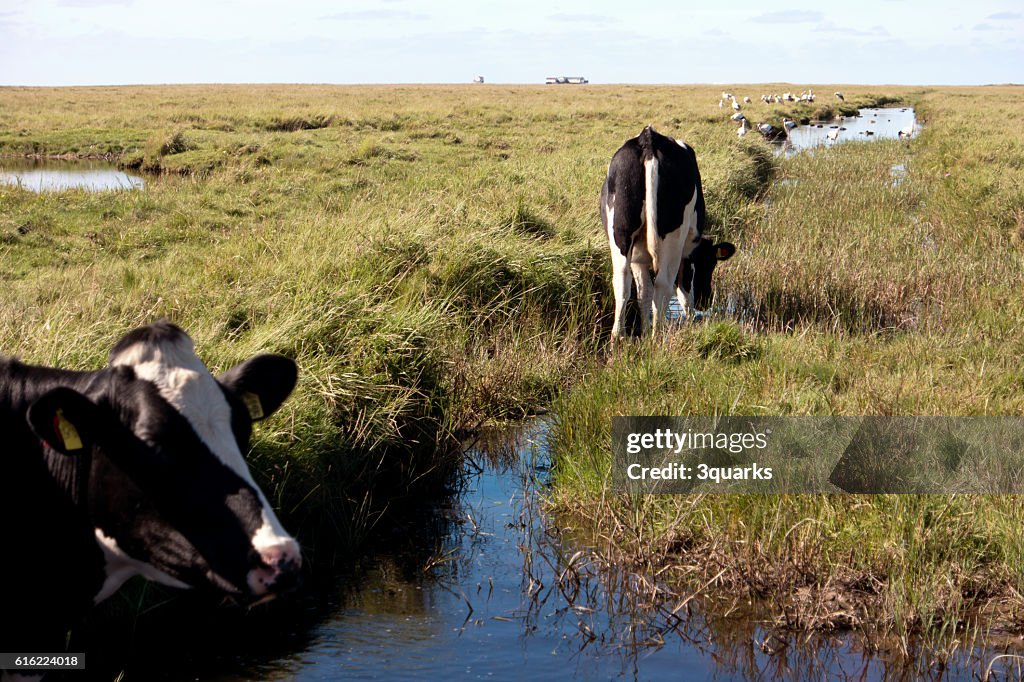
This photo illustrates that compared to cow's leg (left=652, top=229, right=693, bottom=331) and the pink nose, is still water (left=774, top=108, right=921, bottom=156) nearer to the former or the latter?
cow's leg (left=652, top=229, right=693, bottom=331)

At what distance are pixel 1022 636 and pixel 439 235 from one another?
20.3 ft

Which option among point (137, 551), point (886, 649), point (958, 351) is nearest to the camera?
point (137, 551)

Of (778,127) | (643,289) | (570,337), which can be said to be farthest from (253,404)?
(778,127)

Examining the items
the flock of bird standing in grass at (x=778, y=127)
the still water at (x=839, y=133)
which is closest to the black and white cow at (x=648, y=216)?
the flock of bird standing in grass at (x=778, y=127)

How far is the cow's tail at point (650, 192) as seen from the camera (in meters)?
8.95

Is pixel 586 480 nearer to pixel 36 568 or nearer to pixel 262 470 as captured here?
pixel 262 470

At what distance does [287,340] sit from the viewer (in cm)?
625

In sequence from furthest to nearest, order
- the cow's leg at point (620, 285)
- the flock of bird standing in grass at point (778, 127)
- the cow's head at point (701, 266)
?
the flock of bird standing in grass at point (778, 127) → the cow's head at point (701, 266) → the cow's leg at point (620, 285)

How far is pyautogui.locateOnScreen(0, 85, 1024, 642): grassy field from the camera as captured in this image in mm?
5266

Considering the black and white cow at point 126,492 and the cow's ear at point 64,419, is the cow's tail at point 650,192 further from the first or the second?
the cow's ear at point 64,419

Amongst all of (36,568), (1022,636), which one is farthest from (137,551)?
(1022,636)

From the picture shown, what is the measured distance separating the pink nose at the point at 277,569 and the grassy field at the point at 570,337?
2582 millimetres

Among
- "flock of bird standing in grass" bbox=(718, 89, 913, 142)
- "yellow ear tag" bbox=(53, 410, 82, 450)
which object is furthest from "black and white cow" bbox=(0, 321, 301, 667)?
"flock of bird standing in grass" bbox=(718, 89, 913, 142)

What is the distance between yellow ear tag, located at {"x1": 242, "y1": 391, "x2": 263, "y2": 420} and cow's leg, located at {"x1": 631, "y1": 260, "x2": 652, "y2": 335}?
615 cm
